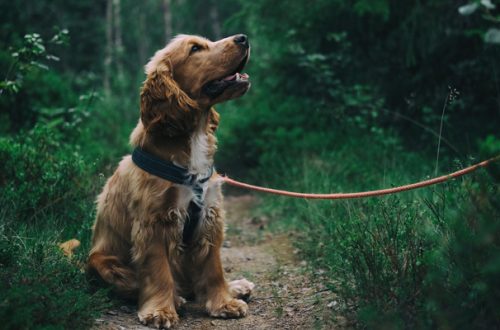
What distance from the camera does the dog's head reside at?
3.80 metres

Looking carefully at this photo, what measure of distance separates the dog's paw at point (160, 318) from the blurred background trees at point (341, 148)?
0.92ft

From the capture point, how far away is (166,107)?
149 inches

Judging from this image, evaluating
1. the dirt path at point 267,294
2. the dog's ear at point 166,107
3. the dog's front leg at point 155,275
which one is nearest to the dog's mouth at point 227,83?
the dog's ear at point 166,107

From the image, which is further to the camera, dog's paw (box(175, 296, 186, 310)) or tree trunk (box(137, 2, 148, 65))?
tree trunk (box(137, 2, 148, 65))

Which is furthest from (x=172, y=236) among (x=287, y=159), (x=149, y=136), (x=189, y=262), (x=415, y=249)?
(x=287, y=159)

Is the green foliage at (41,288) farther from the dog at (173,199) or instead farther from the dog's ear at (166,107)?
the dog's ear at (166,107)

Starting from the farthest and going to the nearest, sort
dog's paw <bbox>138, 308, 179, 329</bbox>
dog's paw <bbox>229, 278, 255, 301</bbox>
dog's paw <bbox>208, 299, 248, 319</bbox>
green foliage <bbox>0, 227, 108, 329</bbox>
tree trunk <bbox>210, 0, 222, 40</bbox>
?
1. tree trunk <bbox>210, 0, 222, 40</bbox>
2. dog's paw <bbox>229, 278, 255, 301</bbox>
3. dog's paw <bbox>208, 299, 248, 319</bbox>
4. dog's paw <bbox>138, 308, 179, 329</bbox>
5. green foliage <bbox>0, 227, 108, 329</bbox>

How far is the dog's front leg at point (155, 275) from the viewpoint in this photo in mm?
3670

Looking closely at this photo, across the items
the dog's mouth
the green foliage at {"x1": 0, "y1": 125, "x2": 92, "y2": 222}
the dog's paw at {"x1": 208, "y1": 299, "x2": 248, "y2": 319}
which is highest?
the dog's mouth

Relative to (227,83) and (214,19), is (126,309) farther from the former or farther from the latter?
(214,19)

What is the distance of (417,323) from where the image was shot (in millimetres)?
2777

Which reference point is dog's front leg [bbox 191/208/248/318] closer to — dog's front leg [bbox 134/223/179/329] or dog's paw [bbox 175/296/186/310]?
dog's paw [bbox 175/296/186/310]

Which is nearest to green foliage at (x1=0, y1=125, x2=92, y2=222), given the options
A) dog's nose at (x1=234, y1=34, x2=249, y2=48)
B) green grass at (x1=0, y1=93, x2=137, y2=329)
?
green grass at (x1=0, y1=93, x2=137, y2=329)

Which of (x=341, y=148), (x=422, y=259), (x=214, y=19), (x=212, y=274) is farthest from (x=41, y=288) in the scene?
(x=214, y=19)
